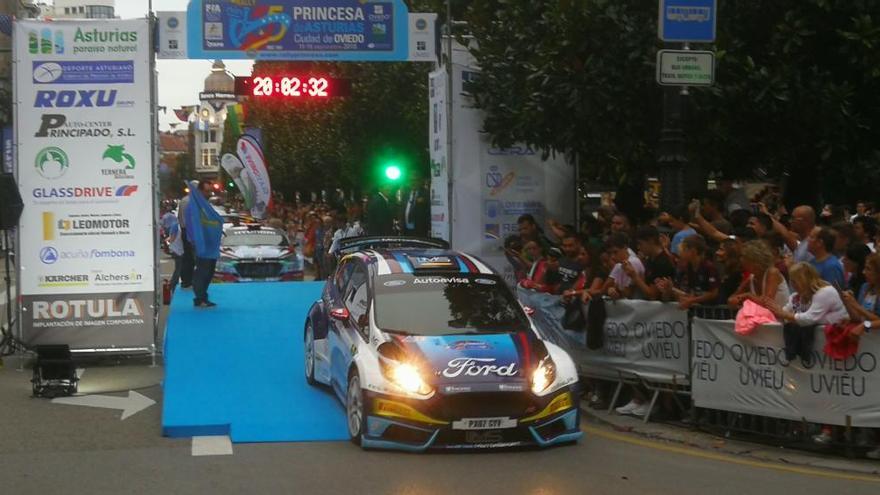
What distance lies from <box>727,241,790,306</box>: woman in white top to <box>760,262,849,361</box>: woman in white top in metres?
0.22

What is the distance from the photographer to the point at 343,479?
31.2 feet

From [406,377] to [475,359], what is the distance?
0.59 m

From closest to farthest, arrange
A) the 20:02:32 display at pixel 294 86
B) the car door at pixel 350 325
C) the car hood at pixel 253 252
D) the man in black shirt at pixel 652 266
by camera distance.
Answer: the car door at pixel 350 325 < the man in black shirt at pixel 652 266 < the 20:02:32 display at pixel 294 86 < the car hood at pixel 253 252

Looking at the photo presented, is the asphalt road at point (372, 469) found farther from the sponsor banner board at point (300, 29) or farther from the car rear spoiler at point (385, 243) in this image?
the sponsor banner board at point (300, 29)

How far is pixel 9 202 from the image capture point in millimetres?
15367

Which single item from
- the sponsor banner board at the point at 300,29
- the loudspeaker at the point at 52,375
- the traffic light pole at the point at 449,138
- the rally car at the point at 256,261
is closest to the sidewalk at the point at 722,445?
the loudspeaker at the point at 52,375

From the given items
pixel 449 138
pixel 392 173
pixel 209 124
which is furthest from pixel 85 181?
pixel 209 124

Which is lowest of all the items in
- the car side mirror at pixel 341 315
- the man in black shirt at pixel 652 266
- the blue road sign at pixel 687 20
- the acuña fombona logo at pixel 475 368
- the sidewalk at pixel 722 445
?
the sidewalk at pixel 722 445

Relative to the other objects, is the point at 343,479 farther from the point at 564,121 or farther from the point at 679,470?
the point at 564,121

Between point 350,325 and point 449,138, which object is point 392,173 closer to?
point 449,138

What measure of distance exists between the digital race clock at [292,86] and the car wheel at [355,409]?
37.4 feet

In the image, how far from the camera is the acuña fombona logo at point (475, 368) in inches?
416

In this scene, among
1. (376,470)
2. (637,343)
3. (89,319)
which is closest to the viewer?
(376,470)

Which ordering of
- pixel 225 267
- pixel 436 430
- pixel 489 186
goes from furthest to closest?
pixel 225 267 → pixel 489 186 → pixel 436 430
